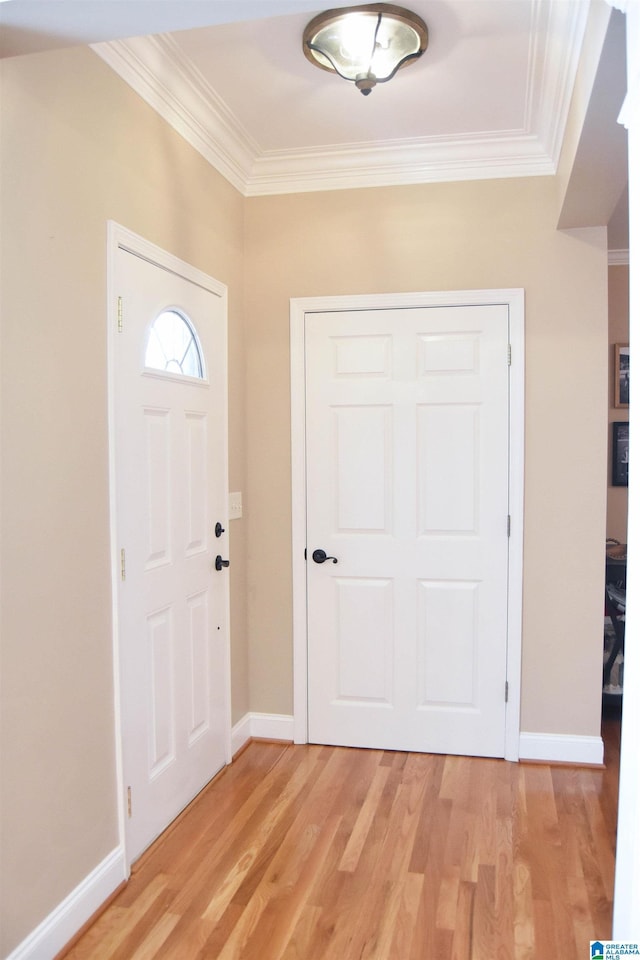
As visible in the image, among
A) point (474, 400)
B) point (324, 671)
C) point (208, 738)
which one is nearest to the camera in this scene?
point (208, 738)

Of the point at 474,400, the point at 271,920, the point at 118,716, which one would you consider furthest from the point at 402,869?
the point at 474,400

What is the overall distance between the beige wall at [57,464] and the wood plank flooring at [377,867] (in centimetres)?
32

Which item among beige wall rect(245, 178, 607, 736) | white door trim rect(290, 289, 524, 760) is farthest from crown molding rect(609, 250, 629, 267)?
white door trim rect(290, 289, 524, 760)

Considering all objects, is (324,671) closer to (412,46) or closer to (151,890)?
(151,890)

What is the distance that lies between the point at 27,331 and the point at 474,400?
6.70ft

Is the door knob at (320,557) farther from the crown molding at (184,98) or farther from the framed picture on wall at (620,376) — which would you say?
the framed picture on wall at (620,376)

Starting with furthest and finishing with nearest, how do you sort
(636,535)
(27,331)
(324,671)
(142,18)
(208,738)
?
(324,671) < (208,738) < (27,331) < (142,18) < (636,535)

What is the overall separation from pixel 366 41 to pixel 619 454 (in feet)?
10.4

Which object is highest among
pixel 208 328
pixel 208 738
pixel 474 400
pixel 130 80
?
pixel 130 80

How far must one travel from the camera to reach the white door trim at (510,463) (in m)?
3.26

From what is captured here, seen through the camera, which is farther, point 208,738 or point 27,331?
point 208,738

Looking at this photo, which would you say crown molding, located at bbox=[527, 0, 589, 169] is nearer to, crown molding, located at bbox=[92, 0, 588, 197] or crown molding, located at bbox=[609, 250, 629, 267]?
crown molding, located at bbox=[92, 0, 588, 197]

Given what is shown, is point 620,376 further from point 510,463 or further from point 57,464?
point 57,464

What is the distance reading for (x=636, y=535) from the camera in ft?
4.38
